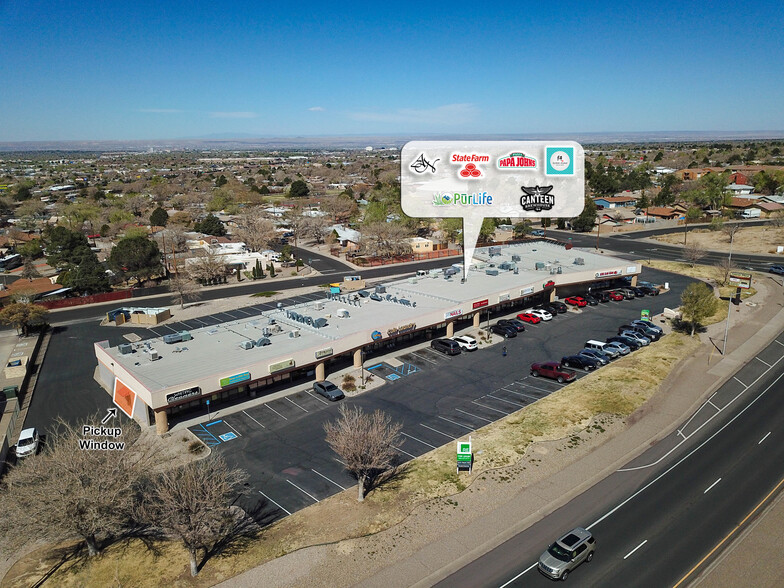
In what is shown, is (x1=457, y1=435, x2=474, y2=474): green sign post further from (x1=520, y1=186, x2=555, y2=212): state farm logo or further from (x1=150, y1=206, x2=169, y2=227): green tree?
(x1=150, y1=206, x2=169, y2=227): green tree

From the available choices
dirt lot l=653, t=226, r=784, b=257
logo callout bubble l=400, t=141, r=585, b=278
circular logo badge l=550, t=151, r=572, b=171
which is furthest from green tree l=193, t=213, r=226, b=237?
dirt lot l=653, t=226, r=784, b=257

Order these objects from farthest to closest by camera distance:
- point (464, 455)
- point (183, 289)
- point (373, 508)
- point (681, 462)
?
point (183, 289) < point (681, 462) < point (464, 455) < point (373, 508)

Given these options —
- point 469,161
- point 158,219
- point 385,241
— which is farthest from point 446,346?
point 158,219

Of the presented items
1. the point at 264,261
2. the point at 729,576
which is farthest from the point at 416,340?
the point at 264,261

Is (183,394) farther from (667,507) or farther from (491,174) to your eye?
(667,507)

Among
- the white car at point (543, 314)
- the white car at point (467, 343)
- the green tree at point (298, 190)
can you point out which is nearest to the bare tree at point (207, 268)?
the white car at point (467, 343)

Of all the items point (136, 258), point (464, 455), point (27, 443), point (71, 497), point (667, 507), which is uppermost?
point (136, 258)
